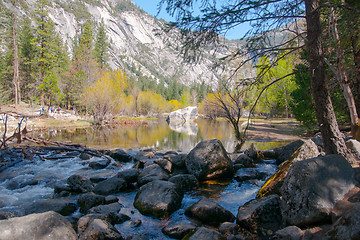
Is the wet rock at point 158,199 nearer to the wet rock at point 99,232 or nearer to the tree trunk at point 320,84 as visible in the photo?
the wet rock at point 99,232

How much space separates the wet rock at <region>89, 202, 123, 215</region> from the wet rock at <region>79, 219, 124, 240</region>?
701 mm

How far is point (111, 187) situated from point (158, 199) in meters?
2.18

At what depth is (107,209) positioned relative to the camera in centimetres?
492

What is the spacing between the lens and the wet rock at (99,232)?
362 cm

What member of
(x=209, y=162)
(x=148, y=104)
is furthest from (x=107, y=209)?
(x=148, y=104)

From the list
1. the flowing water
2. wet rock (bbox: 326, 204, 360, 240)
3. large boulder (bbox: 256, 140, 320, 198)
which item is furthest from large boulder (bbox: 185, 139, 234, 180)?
wet rock (bbox: 326, 204, 360, 240)

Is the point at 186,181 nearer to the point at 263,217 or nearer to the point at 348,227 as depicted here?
the point at 263,217

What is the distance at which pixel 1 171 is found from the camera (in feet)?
27.2

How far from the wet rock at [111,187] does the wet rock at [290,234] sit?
16.1ft

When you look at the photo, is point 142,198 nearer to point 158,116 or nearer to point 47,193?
point 47,193

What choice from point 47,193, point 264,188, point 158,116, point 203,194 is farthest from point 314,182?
point 158,116

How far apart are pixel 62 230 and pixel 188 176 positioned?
4.20m

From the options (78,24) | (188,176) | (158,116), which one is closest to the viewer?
(188,176)

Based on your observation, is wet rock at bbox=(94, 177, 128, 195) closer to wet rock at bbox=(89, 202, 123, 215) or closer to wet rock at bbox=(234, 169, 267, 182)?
wet rock at bbox=(89, 202, 123, 215)
